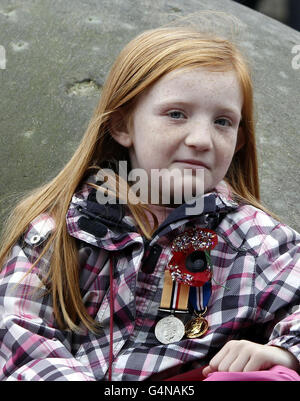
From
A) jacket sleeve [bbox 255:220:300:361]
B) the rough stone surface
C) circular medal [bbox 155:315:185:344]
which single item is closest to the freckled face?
jacket sleeve [bbox 255:220:300:361]

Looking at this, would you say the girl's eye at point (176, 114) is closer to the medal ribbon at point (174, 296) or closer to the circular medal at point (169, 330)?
the medal ribbon at point (174, 296)

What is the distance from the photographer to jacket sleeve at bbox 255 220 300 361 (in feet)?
4.60

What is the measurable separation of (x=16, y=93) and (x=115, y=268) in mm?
1076

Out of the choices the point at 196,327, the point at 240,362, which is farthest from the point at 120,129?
the point at 240,362

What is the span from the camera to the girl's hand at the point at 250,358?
1.34m

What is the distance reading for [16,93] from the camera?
2.44 metres

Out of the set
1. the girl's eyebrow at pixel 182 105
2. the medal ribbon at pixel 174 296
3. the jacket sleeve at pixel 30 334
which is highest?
the girl's eyebrow at pixel 182 105

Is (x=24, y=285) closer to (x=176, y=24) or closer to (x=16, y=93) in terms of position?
(x=176, y=24)

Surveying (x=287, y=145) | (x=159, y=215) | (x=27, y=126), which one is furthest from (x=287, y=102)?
(x=159, y=215)

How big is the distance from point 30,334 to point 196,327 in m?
0.37

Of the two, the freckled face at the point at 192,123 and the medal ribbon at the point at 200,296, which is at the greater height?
the freckled face at the point at 192,123

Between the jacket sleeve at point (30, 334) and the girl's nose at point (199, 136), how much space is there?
0.44 metres

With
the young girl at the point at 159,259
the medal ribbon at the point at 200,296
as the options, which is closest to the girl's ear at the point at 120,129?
the young girl at the point at 159,259

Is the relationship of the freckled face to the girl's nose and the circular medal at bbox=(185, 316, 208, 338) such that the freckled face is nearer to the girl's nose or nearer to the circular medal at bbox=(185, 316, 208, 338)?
the girl's nose
